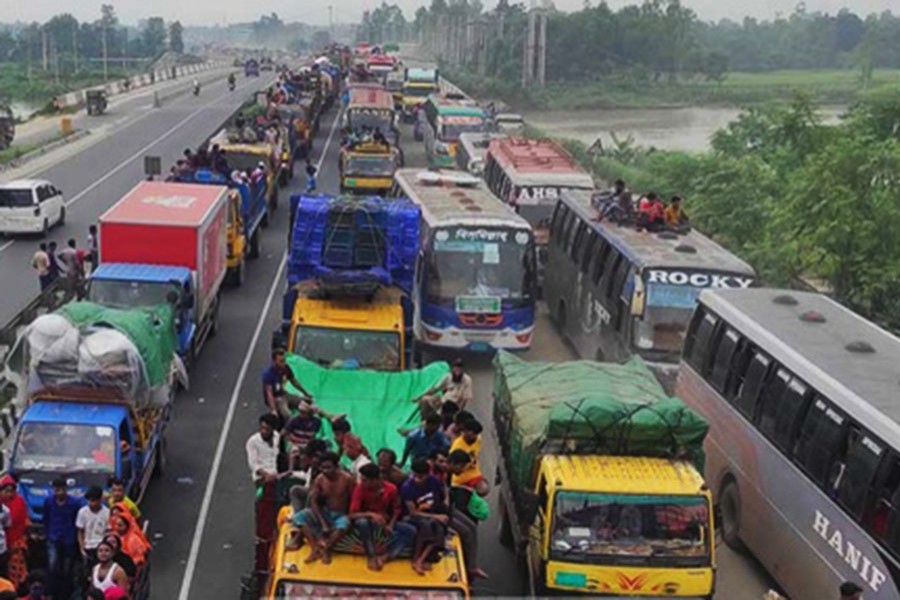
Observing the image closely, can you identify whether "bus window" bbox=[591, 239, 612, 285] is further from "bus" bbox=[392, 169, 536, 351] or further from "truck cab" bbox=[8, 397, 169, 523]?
"truck cab" bbox=[8, 397, 169, 523]


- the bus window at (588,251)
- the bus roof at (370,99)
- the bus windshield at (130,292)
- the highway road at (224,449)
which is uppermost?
the bus roof at (370,99)

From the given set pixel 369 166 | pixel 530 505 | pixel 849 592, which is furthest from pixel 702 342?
pixel 369 166

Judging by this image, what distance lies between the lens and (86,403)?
46.5 ft

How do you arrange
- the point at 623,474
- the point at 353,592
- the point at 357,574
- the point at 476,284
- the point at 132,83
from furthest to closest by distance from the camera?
the point at 132,83 → the point at 476,284 → the point at 623,474 → the point at 357,574 → the point at 353,592

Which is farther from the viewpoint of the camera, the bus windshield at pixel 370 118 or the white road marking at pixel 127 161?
the bus windshield at pixel 370 118

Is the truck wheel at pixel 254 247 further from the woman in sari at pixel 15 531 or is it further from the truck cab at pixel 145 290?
the woman in sari at pixel 15 531

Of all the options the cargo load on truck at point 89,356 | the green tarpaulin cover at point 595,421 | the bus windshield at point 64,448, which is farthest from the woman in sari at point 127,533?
the green tarpaulin cover at point 595,421

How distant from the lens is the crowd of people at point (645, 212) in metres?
21.4

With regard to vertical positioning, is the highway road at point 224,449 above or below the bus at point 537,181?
below

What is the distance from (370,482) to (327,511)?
0.40 meters

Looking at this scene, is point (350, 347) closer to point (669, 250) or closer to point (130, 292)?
point (130, 292)

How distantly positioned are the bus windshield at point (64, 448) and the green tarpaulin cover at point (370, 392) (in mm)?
2300

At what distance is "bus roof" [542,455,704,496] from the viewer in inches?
450

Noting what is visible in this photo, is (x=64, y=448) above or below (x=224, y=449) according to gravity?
above
